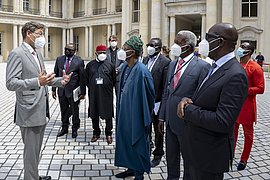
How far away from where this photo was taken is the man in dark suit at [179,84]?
13.8 feet

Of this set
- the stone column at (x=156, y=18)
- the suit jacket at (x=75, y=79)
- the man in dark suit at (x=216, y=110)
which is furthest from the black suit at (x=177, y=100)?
the stone column at (x=156, y=18)

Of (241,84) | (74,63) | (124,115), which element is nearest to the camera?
(241,84)

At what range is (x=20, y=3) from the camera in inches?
1882

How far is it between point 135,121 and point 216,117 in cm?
219

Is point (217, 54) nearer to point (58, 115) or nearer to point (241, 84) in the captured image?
point (241, 84)

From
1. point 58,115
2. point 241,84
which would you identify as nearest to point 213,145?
point 241,84

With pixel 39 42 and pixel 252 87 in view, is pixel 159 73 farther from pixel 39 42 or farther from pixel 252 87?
pixel 39 42

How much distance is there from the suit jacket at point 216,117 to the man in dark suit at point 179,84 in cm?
124

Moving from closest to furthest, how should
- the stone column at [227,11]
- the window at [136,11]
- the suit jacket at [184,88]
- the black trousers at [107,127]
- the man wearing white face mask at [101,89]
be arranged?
1. the suit jacket at [184,88]
2. the man wearing white face mask at [101,89]
3. the black trousers at [107,127]
4. the stone column at [227,11]
5. the window at [136,11]

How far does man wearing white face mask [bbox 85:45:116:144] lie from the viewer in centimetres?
715

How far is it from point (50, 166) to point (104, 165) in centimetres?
90

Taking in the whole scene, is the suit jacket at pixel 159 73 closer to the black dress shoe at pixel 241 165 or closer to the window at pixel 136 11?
the black dress shoe at pixel 241 165

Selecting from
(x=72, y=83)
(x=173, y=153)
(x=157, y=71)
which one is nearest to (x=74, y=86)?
(x=72, y=83)

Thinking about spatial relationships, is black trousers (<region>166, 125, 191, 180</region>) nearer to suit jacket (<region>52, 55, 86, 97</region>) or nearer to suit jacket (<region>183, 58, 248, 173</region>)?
suit jacket (<region>183, 58, 248, 173</region>)
